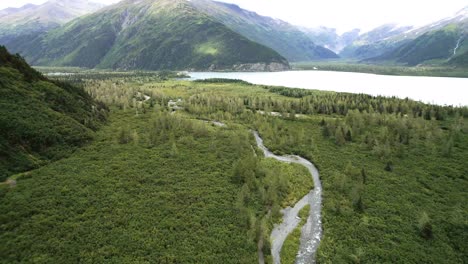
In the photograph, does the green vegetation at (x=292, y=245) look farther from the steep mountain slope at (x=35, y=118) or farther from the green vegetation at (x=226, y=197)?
the steep mountain slope at (x=35, y=118)

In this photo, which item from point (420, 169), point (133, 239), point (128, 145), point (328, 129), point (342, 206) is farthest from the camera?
point (328, 129)

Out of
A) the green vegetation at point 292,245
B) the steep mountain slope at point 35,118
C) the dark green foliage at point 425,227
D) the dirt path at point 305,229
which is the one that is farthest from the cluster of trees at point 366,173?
the steep mountain slope at point 35,118

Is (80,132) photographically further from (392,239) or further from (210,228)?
(392,239)

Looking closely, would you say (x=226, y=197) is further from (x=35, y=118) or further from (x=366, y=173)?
(x=35, y=118)

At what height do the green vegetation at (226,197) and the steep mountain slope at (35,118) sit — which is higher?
the steep mountain slope at (35,118)

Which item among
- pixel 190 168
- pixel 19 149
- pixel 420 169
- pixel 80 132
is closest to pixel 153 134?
pixel 80 132

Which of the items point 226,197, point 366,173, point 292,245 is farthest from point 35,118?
point 366,173
